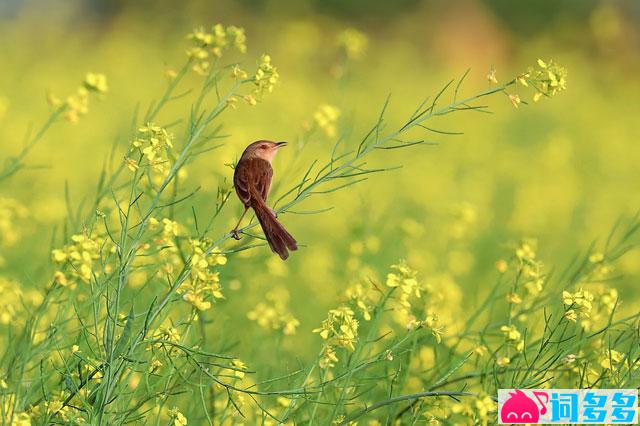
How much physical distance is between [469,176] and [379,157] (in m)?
1.04

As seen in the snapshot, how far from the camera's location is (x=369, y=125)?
424 inches

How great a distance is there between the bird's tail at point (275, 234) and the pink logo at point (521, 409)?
74cm

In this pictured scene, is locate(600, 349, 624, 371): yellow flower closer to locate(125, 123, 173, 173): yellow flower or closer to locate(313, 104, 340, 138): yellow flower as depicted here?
locate(125, 123, 173, 173): yellow flower

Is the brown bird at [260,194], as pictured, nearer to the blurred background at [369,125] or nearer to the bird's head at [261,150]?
the bird's head at [261,150]

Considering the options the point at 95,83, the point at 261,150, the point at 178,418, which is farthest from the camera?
the point at 261,150

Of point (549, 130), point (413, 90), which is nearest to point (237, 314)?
point (549, 130)

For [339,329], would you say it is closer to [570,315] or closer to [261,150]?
[570,315]

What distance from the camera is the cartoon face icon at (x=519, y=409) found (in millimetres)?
2779

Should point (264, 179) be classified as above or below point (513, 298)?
above

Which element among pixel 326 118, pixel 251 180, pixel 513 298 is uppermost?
pixel 326 118

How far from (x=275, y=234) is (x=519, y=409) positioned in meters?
0.87

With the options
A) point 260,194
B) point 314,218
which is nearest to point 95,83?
point 260,194

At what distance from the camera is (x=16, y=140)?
8.97 meters

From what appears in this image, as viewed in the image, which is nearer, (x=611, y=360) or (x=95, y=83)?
(x=611, y=360)
